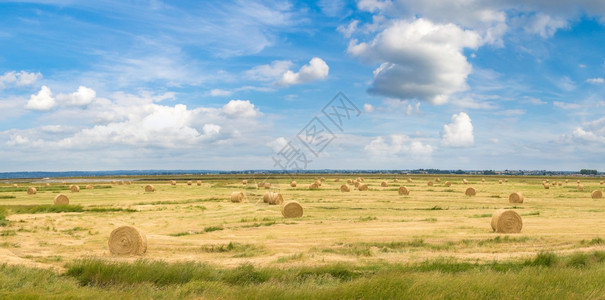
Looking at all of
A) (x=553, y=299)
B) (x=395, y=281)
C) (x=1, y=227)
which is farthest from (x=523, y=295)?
(x=1, y=227)

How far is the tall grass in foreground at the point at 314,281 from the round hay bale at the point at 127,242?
3408mm

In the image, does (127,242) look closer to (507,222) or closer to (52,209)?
(507,222)

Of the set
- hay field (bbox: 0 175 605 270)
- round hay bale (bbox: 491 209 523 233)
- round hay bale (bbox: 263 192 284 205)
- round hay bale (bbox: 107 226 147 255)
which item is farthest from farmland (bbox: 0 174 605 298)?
round hay bale (bbox: 263 192 284 205)

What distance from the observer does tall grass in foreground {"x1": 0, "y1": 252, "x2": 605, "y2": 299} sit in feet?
33.6

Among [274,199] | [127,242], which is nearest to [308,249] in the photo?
[127,242]

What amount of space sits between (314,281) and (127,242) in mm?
8254

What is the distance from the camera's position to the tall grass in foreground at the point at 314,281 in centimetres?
1024

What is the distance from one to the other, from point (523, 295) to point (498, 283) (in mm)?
748

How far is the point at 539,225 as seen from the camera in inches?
961

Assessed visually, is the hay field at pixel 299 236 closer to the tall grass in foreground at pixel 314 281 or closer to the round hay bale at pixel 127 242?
the round hay bale at pixel 127 242

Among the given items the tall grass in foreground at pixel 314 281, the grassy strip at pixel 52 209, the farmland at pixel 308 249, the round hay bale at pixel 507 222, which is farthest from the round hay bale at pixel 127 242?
the grassy strip at pixel 52 209

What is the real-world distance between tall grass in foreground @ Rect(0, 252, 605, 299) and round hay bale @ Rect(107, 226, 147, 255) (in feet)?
11.2

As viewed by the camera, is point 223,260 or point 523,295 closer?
point 523,295

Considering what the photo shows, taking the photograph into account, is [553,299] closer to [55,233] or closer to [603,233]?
[603,233]
